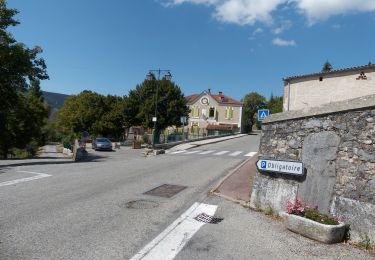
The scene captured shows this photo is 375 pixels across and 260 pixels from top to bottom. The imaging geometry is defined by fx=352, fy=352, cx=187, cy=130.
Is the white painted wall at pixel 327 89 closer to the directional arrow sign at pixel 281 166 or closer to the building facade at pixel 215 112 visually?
the directional arrow sign at pixel 281 166

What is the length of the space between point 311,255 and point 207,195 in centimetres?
486

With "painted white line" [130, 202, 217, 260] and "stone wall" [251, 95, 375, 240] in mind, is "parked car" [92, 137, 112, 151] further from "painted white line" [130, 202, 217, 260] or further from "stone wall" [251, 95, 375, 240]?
"stone wall" [251, 95, 375, 240]

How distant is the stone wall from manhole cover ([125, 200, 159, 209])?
2.62m

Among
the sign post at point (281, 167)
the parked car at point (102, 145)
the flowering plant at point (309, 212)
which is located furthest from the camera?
the parked car at point (102, 145)

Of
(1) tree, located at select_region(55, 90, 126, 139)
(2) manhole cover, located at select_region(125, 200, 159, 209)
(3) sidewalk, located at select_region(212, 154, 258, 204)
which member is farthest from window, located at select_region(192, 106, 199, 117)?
(2) manhole cover, located at select_region(125, 200, 159, 209)

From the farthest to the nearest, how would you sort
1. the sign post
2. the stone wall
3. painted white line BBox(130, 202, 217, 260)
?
the sign post < the stone wall < painted white line BBox(130, 202, 217, 260)

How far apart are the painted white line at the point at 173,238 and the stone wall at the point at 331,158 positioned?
1832 mm

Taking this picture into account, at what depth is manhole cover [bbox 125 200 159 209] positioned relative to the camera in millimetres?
8491

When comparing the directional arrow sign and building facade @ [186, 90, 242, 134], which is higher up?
building facade @ [186, 90, 242, 134]

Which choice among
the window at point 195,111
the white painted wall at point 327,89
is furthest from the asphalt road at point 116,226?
the window at point 195,111

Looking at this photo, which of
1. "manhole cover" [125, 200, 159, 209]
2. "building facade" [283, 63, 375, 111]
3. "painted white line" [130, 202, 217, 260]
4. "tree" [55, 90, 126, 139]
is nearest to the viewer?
"painted white line" [130, 202, 217, 260]

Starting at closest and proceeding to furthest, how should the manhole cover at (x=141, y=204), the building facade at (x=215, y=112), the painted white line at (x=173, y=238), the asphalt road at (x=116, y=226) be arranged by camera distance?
1. the painted white line at (x=173, y=238)
2. the asphalt road at (x=116, y=226)
3. the manhole cover at (x=141, y=204)
4. the building facade at (x=215, y=112)

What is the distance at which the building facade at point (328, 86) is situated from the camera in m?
22.1

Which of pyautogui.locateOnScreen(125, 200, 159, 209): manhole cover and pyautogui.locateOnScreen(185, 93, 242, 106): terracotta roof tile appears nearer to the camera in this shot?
pyautogui.locateOnScreen(125, 200, 159, 209): manhole cover
